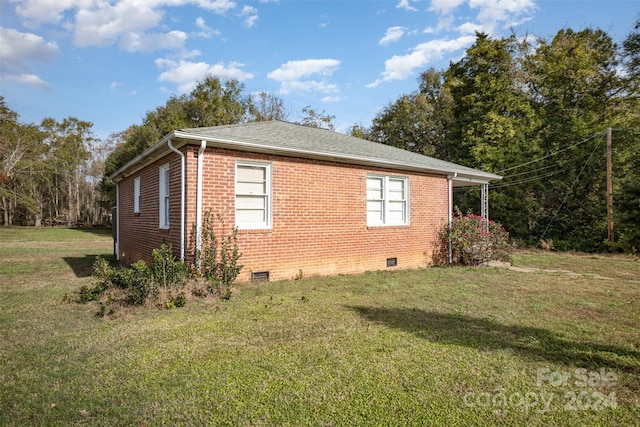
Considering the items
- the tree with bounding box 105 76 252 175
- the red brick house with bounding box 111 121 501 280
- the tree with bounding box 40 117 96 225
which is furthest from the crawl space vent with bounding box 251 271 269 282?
the tree with bounding box 40 117 96 225

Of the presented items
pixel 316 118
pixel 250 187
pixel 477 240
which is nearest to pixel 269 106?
pixel 316 118

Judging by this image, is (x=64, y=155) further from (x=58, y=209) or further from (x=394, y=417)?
(x=394, y=417)

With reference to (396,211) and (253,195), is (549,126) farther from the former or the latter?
(253,195)

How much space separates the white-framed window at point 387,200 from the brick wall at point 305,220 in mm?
203

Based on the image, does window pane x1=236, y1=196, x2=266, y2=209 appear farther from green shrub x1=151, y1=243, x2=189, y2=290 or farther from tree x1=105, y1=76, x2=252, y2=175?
tree x1=105, y1=76, x2=252, y2=175

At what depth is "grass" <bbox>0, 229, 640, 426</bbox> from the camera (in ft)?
8.73

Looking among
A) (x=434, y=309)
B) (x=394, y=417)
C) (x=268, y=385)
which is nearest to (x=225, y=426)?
(x=268, y=385)

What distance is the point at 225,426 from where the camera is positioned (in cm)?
246

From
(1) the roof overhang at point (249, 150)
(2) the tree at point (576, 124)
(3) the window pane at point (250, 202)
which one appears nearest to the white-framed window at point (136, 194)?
(1) the roof overhang at point (249, 150)

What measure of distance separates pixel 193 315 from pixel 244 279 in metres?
2.26

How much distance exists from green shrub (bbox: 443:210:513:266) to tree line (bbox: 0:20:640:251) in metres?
8.94

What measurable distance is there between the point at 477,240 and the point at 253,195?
300 inches

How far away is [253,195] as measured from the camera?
7.78 metres

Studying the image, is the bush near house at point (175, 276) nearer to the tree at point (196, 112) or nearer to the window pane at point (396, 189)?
the window pane at point (396, 189)
